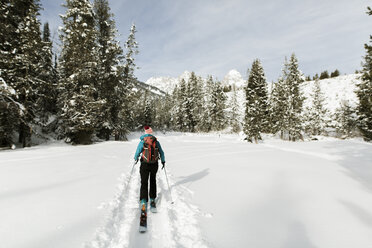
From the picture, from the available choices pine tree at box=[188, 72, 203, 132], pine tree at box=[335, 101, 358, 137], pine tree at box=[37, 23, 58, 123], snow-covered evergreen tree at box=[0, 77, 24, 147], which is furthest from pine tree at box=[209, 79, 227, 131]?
snow-covered evergreen tree at box=[0, 77, 24, 147]

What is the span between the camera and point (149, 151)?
14.7ft

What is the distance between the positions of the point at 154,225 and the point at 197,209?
3.78 feet

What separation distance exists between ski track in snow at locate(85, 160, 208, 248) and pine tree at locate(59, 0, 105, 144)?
13.1 metres

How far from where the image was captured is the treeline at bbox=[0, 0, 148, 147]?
43.5 feet

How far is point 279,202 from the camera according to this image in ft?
14.9

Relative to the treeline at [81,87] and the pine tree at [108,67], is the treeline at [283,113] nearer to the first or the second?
the treeline at [81,87]

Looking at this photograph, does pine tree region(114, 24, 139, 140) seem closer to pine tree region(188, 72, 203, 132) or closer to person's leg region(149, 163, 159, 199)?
person's leg region(149, 163, 159, 199)

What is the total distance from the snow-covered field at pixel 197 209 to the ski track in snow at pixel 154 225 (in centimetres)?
2

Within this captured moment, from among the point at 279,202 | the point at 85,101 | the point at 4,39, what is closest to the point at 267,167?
the point at 279,202

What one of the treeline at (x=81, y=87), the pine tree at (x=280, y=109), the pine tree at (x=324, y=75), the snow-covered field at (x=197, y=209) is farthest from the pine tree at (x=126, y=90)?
the pine tree at (x=324, y=75)

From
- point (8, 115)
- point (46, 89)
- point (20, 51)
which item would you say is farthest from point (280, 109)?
point (20, 51)

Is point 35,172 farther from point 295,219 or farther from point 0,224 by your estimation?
point 295,219

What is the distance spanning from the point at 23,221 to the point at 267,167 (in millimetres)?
8026

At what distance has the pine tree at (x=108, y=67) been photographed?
19359 millimetres
